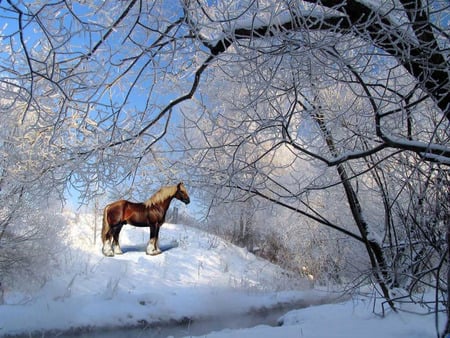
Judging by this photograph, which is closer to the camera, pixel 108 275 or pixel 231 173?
pixel 231 173

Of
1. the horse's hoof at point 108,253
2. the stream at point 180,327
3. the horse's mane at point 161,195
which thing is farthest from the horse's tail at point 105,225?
the stream at point 180,327

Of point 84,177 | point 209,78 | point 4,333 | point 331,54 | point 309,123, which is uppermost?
point 209,78

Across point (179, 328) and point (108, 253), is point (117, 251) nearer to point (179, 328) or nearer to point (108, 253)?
point (108, 253)

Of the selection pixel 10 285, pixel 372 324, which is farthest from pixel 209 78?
pixel 10 285

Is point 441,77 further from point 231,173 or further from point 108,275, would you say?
point 108,275

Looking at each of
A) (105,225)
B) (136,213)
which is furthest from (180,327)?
(105,225)

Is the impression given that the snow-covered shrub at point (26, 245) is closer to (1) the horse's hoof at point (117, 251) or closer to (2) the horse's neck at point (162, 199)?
(1) the horse's hoof at point (117, 251)

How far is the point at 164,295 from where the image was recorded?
8227 mm

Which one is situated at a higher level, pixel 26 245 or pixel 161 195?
pixel 161 195

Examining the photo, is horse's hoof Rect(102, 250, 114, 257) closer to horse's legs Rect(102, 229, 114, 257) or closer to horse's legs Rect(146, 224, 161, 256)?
horse's legs Rect(102, 229, 114, 257)

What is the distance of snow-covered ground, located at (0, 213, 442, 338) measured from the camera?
6.37 m

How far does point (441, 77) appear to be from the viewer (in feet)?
7.03

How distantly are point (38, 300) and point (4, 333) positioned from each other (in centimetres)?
123

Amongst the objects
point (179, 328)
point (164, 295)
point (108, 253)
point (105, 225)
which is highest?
point (105, 225)
